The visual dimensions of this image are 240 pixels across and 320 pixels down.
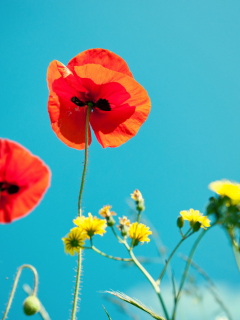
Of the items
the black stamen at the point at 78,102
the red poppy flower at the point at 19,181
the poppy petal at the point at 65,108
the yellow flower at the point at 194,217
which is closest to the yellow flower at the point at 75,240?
the red poppy flower at the point at 19,181

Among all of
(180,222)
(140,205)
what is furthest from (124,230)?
(180,222)

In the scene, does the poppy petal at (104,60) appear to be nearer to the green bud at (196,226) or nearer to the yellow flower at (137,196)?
the yellow flower at (137,196)

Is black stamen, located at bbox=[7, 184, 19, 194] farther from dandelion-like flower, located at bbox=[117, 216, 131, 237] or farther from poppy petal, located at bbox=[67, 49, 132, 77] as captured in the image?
poppy petal, located at bbox=[67, 49, 132, 77]

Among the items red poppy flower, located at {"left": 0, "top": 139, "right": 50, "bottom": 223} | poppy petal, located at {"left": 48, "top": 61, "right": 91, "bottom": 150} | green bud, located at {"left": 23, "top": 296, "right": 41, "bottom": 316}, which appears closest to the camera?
red poppy flower, located at {"left": 0, "top": 139, "right": 50, "bottom": 223}

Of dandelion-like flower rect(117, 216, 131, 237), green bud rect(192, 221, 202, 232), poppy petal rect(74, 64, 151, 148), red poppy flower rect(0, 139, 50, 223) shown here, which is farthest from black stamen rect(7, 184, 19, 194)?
poppy petal rect(74, 64, 151, 148)

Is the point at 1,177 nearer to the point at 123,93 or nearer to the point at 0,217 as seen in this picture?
the point at 0,217

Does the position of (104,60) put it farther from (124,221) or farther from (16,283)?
(16,283)

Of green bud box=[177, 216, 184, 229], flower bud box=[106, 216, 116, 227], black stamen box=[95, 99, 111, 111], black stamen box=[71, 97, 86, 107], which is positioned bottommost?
green bud box=[177, 216, 184, 229]
